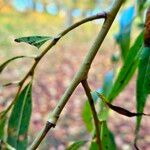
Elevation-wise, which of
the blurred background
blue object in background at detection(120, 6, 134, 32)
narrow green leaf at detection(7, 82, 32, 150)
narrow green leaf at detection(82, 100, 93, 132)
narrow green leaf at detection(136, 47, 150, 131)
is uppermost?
blue object in background at detection(120, 6, 134, 32)

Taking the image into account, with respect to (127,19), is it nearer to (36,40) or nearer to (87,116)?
(87,116)

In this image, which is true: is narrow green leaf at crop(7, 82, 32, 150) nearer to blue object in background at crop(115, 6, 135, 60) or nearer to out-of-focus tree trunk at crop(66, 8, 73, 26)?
blue object in background at crop(115, 6, 135, 60)

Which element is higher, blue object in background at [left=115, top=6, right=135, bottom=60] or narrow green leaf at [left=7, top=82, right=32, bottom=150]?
blue object in background at [left=115, top=6, right=135, bottom=60]

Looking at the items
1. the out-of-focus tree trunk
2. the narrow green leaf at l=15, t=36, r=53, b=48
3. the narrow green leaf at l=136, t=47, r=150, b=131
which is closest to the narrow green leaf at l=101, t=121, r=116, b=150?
the narrow green leaf at l=136, t=47, r=150, b=131

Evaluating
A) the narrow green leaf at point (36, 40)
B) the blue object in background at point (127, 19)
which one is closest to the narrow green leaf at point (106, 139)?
the narrow green leaf at point (36, 40)

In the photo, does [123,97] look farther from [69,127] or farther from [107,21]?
[107,21]

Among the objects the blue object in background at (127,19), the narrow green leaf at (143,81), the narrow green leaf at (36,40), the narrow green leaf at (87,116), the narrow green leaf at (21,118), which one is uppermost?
the narrow green leaf at (36,40)

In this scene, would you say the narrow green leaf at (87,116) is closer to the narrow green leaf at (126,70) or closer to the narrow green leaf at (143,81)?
the narrow green leaf at (126,70)

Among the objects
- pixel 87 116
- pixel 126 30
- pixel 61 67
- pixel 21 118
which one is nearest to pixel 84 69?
pixel 21 118
